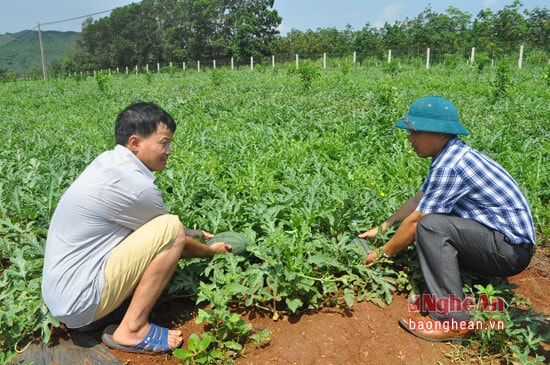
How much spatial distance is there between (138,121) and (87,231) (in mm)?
764

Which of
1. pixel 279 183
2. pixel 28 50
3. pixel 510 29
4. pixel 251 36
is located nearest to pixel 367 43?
pixel 510 29

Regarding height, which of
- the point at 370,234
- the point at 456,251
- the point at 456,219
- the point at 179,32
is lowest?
the point at 370,234

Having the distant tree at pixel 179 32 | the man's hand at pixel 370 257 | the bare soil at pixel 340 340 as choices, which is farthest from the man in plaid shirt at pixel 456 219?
the distant tree at pixel 179 32

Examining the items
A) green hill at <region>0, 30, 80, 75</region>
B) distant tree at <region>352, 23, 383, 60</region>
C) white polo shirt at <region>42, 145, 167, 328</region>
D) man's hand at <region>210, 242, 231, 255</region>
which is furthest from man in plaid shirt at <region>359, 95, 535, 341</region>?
green hill at <region>0, 30, 80, 75</region>

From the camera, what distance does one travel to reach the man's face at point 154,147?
2.83 metres

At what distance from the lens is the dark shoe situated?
112 inches

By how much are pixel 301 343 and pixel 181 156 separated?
3712 millimetres

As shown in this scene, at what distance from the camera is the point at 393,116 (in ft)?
24.2

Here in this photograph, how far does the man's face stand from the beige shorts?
1.29 feet

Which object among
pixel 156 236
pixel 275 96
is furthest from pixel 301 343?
pixel 275 96

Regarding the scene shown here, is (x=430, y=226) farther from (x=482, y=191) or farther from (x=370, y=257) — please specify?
(x=370, y=257)

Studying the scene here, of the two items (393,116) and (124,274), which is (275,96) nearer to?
(393,116)

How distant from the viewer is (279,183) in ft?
16.1

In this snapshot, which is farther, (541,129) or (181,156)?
(541,129)
